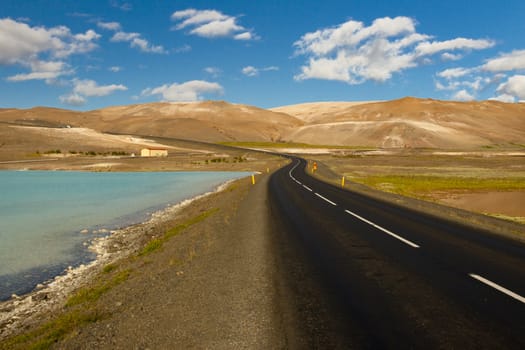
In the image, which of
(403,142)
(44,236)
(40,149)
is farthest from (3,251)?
(403,142)

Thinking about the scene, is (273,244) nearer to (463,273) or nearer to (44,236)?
(463,273)

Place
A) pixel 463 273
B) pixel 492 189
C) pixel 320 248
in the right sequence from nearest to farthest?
pixel 463 273, pixel 320 248, pixel 492 189

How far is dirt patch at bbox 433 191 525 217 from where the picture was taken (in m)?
23.6

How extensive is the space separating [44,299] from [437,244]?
498 inches

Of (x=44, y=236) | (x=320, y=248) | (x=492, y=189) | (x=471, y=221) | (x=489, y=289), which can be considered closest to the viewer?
(x=489, y=289)

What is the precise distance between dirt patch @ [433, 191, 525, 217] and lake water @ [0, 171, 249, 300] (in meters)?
22.4

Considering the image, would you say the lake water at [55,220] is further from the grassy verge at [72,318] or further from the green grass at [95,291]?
the grassy verge at [72,318]

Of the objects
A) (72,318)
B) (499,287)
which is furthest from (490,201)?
(72,318)

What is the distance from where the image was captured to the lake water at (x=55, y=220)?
14.1m

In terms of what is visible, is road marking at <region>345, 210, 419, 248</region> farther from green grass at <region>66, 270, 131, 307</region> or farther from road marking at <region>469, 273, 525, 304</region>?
green grass at <region>66, 270, 131, 307</region>

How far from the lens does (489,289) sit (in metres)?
8.12

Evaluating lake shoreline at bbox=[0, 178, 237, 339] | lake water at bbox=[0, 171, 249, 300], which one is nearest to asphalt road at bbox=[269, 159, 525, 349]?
lake shoreline at bbox=[0, 178, 237, 339]

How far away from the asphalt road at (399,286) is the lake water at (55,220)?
916cm

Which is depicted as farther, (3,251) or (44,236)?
(44,236)
